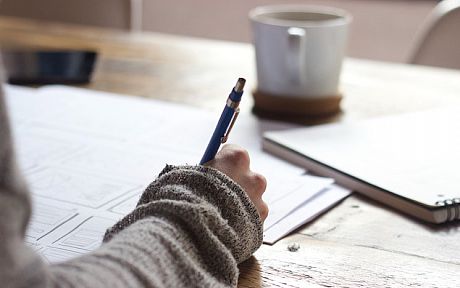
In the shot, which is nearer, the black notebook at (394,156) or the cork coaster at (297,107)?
the black notebook at (394,156)

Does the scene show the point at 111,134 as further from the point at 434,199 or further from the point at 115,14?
the point at 115,14

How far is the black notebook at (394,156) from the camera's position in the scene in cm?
66

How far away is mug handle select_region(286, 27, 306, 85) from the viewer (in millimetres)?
909

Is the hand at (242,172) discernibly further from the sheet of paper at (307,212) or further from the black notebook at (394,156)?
the black notebook at (394,156)

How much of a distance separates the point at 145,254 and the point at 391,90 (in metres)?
0.69

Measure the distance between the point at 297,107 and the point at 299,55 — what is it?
70 mm

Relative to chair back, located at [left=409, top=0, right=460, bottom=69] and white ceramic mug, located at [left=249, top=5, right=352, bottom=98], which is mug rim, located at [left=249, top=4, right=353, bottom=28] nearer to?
white ceramic mug, located at [left=249, top=5, right=352, bottom=98]

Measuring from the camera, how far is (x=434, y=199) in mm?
650

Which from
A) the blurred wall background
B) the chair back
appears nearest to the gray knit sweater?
the chair back

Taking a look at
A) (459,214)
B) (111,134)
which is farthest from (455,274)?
(111,134)

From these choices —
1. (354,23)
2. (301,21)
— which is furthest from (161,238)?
(354,23)

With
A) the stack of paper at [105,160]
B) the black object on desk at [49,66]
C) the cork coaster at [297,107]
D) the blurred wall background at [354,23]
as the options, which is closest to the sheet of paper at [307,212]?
the stack of paper at [105,160]

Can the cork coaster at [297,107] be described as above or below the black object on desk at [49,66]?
above

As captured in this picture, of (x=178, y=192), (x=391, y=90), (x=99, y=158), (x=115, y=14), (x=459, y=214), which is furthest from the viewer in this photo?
(x=115, y=14)
